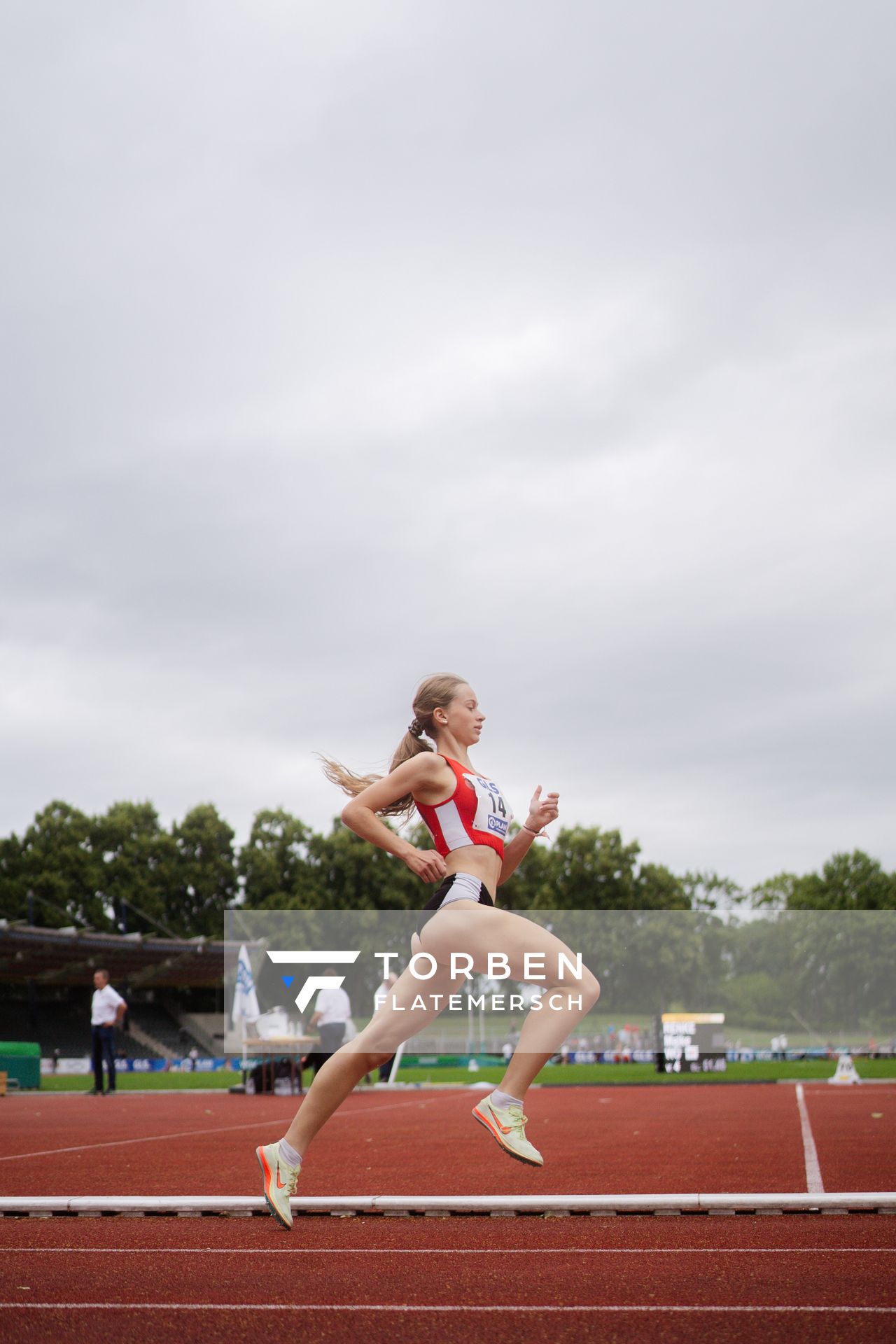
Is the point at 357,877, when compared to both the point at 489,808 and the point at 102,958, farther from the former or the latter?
the point at 489,808

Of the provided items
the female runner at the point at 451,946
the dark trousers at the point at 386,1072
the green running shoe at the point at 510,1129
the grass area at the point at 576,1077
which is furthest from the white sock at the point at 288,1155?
the dark trousers at the point at 386,1072

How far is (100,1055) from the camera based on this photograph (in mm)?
21328

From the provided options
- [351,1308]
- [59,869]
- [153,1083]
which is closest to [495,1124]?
[351,1308]

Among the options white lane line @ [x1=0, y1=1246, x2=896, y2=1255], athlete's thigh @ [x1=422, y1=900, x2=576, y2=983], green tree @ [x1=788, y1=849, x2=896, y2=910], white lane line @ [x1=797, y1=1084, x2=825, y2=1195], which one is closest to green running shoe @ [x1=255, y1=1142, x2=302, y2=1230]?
white lane line @ [x1=0, y1=1246, x2=896, y2=1255]

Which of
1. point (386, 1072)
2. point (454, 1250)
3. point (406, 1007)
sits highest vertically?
point (406, 1007)

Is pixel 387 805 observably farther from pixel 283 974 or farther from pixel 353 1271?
pixel 283 974

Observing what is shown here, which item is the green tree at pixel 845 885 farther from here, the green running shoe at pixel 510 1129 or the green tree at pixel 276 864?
the green running shoe at pixel 510 1129

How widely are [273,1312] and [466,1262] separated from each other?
1006 millimetres

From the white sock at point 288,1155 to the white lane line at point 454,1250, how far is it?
0.36 meters

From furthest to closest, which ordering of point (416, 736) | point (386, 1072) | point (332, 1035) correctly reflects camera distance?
point (386, 1072) → point (332, 1035) → point (416, 736)

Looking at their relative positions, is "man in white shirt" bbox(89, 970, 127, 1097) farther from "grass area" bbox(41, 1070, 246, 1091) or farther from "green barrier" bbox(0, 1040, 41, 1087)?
"green barrier" bbox(0, 1040, 41, 1087)

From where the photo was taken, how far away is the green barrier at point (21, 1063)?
85.1 feet

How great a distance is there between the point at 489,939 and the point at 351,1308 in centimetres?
154

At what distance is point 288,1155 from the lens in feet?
16.7
